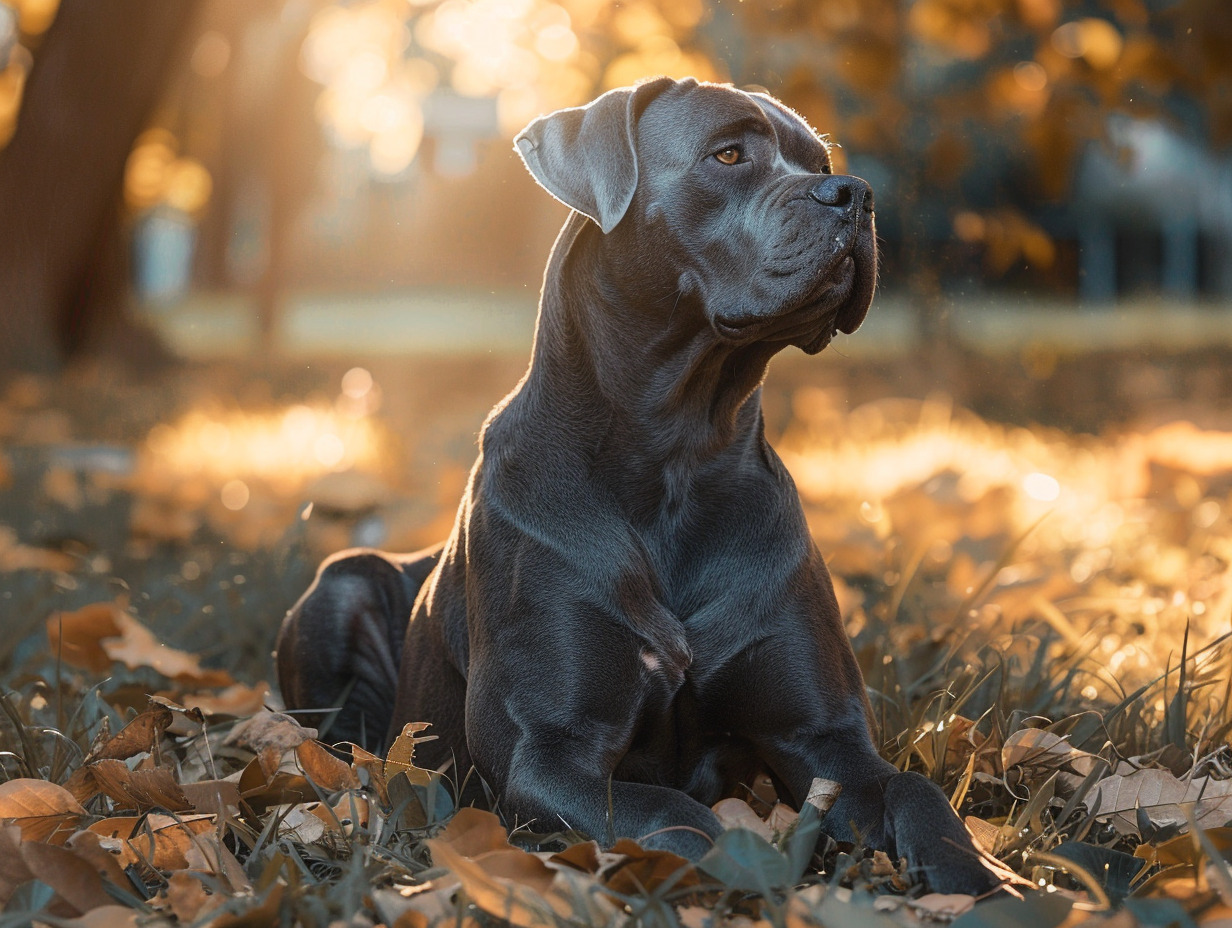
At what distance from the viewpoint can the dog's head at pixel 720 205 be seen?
2396 mm

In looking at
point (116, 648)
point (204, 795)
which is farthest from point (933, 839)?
point (116, 648)

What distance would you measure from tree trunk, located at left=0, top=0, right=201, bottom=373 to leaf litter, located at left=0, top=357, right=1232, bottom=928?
2.78m

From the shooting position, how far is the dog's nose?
240 centimetres

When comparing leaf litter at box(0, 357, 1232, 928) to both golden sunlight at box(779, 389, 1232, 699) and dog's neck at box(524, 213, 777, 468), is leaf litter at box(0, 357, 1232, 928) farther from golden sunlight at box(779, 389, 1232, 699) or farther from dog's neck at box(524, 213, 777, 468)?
dog's neck at box(524, 213, 777, 468)

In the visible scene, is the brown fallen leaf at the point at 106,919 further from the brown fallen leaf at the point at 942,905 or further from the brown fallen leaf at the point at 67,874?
the brown fallen leaf at the point at 942,905

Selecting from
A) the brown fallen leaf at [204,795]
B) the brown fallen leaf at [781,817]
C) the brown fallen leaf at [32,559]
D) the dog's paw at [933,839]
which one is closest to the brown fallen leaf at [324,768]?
the brown fallen leaf at [204,795]

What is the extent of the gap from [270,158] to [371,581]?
14295mm

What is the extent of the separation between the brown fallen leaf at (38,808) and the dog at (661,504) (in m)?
0.71

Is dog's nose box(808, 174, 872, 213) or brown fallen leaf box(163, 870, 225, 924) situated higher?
dog's nose box(808, 174, 872, 213)

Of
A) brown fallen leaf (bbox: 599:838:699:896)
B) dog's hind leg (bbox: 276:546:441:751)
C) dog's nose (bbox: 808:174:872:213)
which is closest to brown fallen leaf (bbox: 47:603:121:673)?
dog's hind leg (bbox: 276:546:441:751)

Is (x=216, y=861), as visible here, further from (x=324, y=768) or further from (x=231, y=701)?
(x=231, y=701)

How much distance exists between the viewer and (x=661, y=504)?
2.47 meters

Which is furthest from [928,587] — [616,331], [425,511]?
[616,331]

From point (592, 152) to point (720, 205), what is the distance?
276mm
